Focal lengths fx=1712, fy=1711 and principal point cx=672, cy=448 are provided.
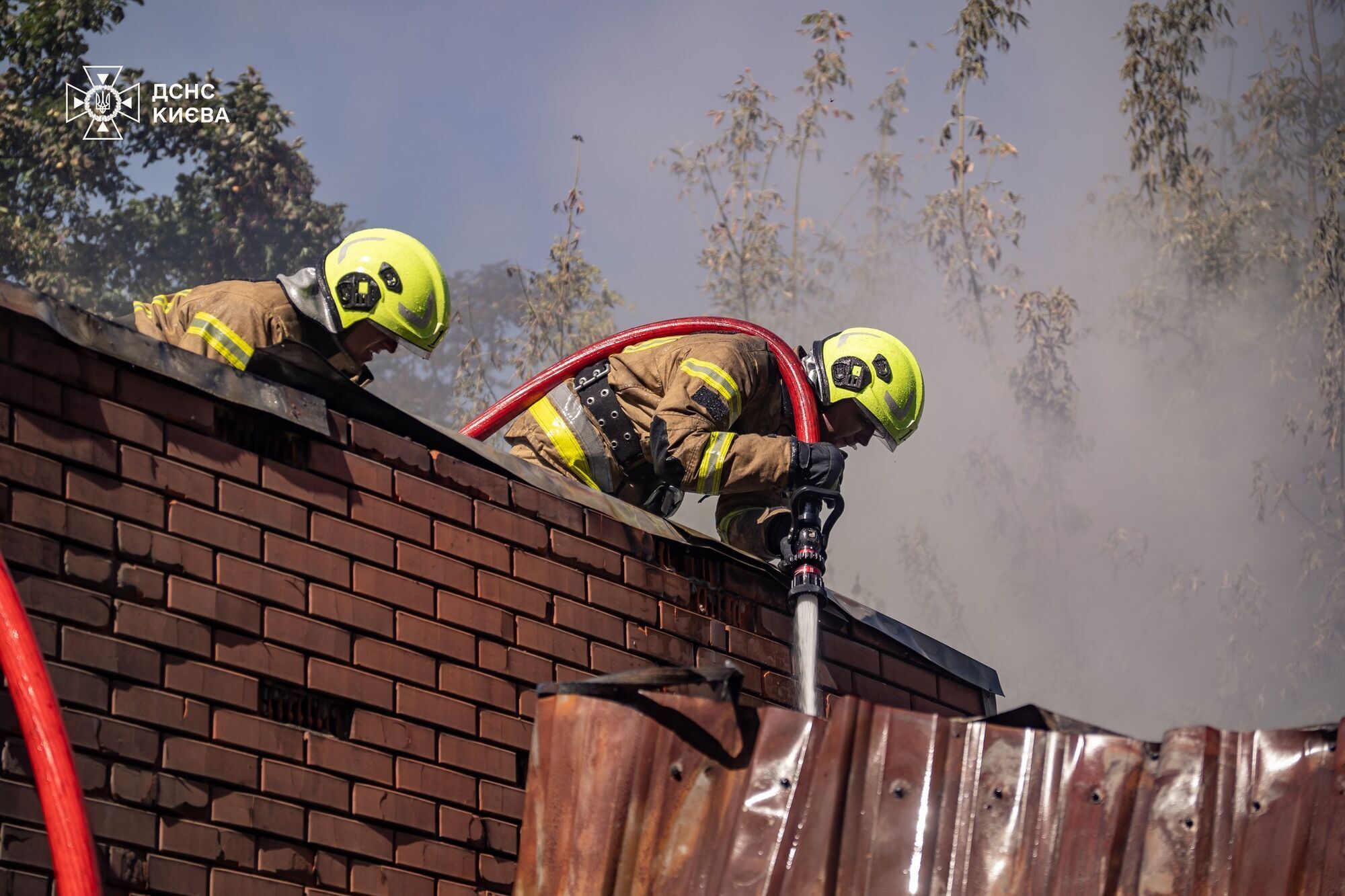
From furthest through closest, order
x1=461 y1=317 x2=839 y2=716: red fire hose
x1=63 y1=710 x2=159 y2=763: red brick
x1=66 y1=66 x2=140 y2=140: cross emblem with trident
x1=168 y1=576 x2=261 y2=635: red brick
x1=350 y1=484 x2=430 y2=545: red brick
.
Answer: x1=66 y1=66 x2=140 y2=140: cross emblem with trident < x1=461 y1=317 x2=839 y2=716: red fire hose < x1=350 y1=484 x2=430 y2=545: red brick < x1=168 y1=576 x2=261 y2=635: red brick < x1=63 y1=710 x2=159 y2=763: red brick

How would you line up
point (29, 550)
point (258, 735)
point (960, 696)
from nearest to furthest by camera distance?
1. point (29, 550)
2. point (258, 735)
3. point (960, 696)

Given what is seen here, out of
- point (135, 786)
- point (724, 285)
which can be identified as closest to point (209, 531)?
point (135, 786)

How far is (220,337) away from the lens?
538 centimetres

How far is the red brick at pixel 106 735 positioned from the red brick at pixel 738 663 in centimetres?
197

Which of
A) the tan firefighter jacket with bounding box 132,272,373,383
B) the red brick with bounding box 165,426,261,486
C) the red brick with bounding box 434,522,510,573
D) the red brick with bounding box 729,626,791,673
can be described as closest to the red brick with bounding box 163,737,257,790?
the red brick with bounding box 165,426,261,486

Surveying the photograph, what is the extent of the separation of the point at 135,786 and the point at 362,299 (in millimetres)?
2512

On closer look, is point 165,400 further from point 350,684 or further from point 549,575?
point 549,575

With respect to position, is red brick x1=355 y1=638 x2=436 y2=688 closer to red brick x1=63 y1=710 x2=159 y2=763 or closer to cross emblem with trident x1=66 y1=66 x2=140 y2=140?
red brick x1=63 y1=710 x2=159 y2=763

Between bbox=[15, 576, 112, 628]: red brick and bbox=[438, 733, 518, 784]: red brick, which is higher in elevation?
bbox=[15, 576, 112, 628]: red brick

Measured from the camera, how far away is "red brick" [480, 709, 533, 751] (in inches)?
184

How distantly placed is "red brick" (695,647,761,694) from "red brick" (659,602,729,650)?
0.03m

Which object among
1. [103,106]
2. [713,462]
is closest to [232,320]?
[713,462]

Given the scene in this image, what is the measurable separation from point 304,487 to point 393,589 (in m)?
0.36

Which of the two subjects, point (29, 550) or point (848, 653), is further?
point (848, 653)
